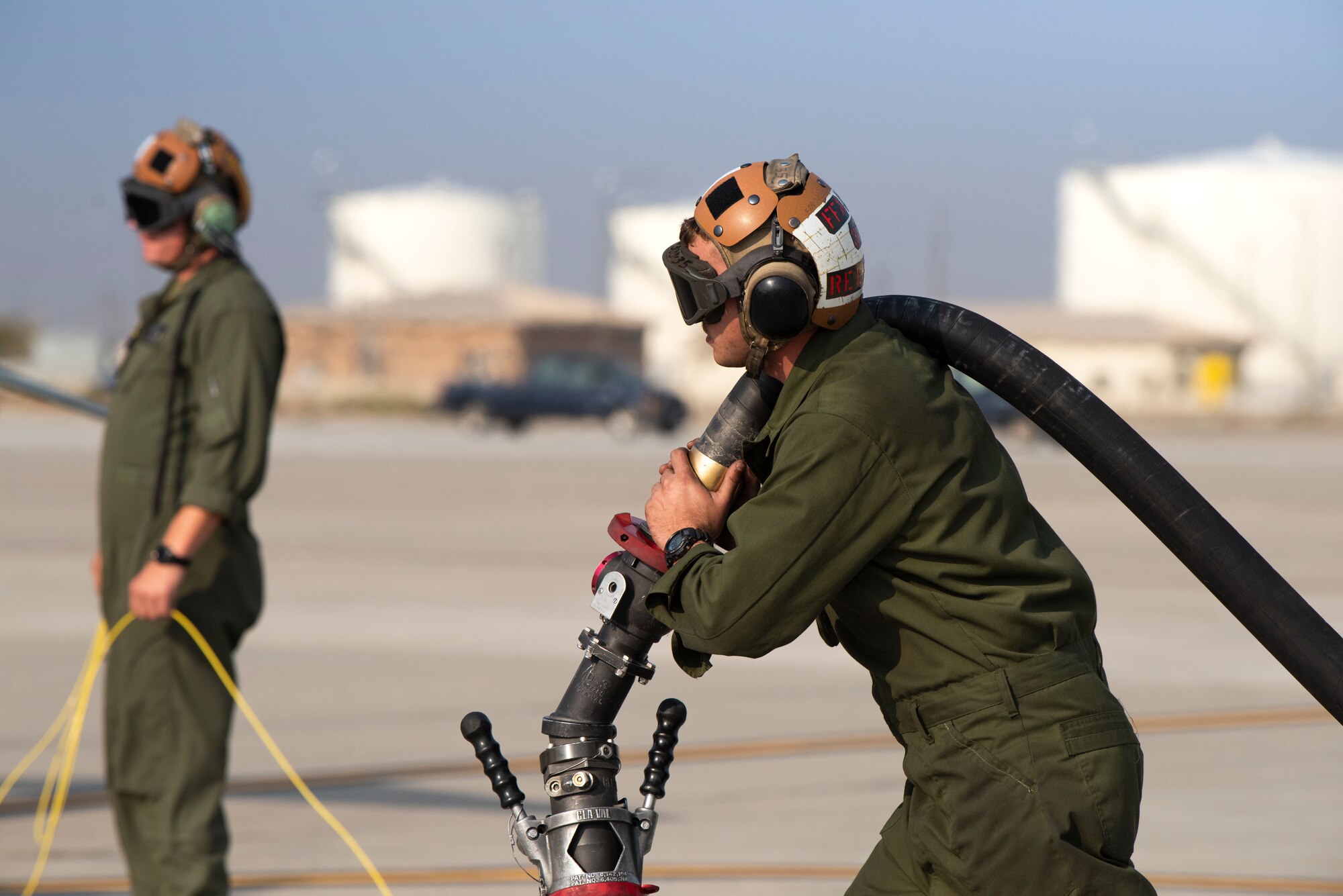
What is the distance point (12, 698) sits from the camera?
8.90 metres

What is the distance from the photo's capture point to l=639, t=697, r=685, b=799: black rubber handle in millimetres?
2912

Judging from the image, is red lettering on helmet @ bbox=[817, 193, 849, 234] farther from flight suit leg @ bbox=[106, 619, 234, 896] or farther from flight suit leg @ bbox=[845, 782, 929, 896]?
flight suit leg @ bbox=[106, 619, 234, 896]

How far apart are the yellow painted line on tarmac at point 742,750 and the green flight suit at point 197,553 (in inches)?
81.2

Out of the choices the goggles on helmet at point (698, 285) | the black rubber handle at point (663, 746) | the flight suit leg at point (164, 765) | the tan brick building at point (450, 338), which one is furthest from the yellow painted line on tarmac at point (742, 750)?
the tan brick building at point (450, 338)

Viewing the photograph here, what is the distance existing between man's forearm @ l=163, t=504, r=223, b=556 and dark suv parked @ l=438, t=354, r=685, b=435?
111 feet

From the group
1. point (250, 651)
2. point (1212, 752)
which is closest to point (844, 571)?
point (1212, 752)

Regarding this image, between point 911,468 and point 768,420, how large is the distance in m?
0.29

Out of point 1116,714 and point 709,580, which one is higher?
point 709,580

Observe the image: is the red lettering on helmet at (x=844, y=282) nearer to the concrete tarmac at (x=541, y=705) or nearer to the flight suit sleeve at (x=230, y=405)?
the flight suit sleeve at (x=230, y=405)

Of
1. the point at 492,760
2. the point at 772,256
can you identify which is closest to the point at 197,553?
the point at 492,760

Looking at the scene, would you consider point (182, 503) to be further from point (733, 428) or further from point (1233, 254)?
point (1233, 254)

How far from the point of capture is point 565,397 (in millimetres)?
40031

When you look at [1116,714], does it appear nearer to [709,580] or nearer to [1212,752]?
[709,580]

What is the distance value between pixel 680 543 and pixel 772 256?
0.50 m
